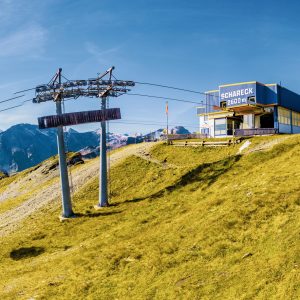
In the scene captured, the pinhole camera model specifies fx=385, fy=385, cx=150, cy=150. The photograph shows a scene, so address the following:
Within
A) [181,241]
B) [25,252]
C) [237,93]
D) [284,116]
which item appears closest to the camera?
[181,241]

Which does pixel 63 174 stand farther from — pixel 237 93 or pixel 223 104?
pixel 223 104

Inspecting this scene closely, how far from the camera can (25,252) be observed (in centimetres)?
3138

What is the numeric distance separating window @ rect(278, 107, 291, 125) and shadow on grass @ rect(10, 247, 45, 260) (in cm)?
4971

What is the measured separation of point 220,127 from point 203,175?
3367cm

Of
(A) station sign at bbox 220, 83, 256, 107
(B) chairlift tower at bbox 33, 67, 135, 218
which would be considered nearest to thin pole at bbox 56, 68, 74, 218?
(B) chairlift tower at bbox 33, 67, 135, 218

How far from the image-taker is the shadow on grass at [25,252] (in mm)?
30575

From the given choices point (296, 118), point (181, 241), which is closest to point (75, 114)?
point (181, 241)

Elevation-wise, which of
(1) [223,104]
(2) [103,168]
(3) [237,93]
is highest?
(3) [237,93]

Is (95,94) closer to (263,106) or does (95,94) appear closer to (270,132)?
(270,132)

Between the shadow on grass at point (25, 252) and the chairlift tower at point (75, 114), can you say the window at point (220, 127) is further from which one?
the shadow on grass at point (25, 252)

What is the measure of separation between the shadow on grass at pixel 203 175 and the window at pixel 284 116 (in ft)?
99.0

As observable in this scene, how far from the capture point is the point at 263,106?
66188 millimetres

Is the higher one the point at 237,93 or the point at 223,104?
the point at 237,93

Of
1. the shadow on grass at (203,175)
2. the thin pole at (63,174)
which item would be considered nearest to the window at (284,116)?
the shadow on grass at (203,175)
